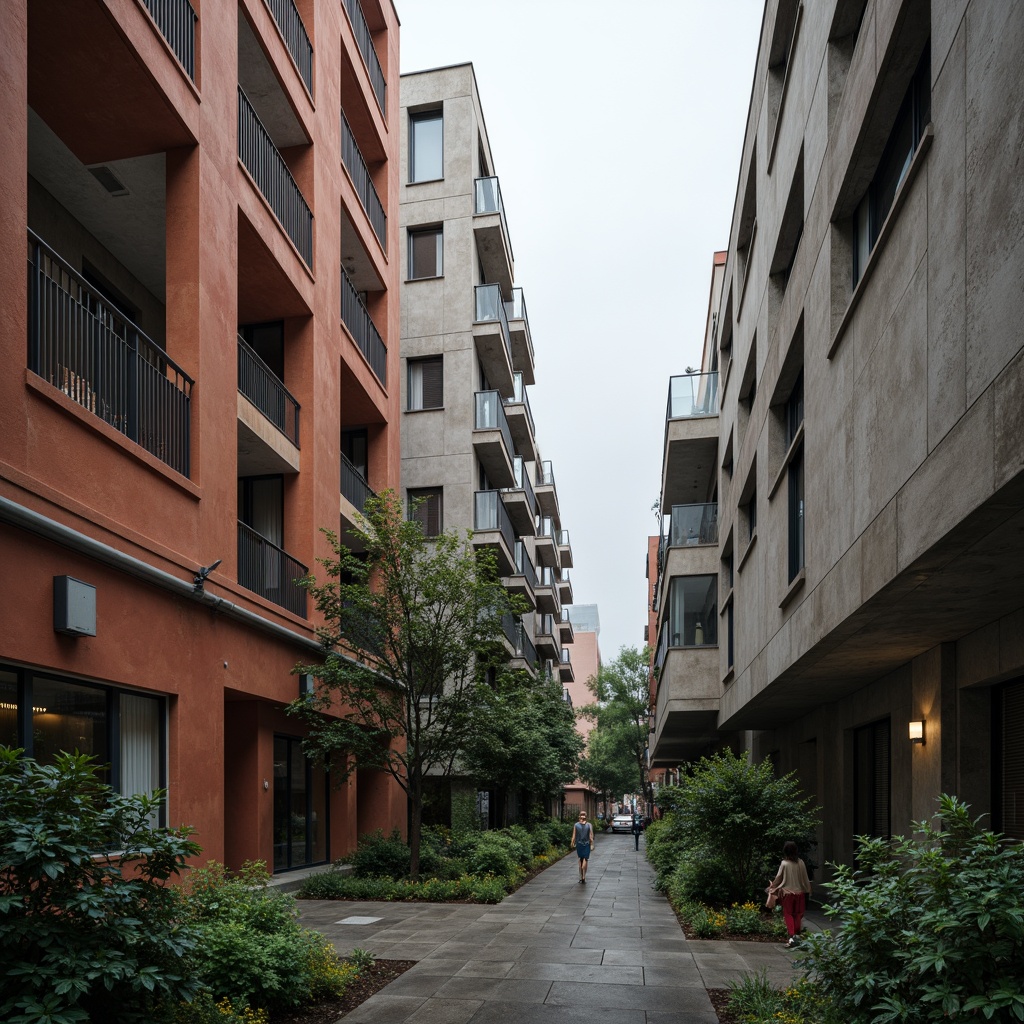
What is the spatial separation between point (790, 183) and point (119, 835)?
13427 mm

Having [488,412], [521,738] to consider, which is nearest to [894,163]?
[521,738]

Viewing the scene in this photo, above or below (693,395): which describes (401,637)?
below

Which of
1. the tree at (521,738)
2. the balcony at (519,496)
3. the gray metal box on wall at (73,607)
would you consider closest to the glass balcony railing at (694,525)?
the tree at (521,738)

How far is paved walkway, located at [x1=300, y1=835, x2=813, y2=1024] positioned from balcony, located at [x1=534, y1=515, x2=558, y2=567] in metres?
35.0

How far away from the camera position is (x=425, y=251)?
114ft

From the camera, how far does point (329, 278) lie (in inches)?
824

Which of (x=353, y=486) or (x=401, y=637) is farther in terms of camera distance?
(x=353, y=486)

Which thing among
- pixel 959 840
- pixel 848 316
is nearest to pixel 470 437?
pixel 848 316

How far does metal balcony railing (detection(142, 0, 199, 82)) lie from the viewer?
43.8ft

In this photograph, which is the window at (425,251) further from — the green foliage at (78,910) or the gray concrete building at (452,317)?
the green foliage at (78,910)

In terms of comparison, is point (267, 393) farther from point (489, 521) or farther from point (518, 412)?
point (518, 412)

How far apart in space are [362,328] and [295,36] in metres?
6.95

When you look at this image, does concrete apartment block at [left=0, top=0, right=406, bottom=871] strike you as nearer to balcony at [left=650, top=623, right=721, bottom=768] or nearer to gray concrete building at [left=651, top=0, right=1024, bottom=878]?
gray concrete building at [left=651, top=0, right=1024, bottom=878]

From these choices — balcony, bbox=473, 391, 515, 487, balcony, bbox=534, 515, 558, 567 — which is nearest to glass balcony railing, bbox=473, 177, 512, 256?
balcony, bbox=473, 391, 515, 487
